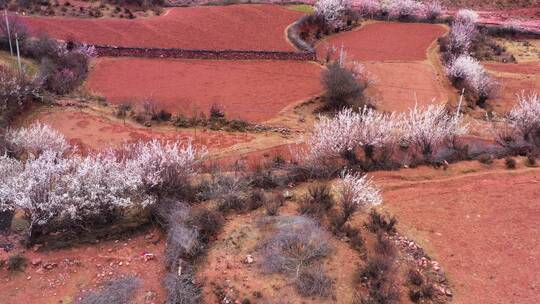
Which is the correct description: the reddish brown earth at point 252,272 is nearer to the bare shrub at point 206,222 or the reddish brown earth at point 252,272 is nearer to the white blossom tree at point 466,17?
the bare shrub at point 206,222

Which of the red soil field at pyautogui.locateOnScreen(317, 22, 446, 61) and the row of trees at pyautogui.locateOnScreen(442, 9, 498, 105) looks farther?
the red soil field at pyautogui.locateOnScreen(317, 22, 446, 61)

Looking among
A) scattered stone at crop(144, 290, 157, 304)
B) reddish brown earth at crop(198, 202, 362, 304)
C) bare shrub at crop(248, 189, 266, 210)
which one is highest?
bare shrub at crop(248, 189, 266, 210)

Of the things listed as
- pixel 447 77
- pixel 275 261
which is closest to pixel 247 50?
pixel 447 77

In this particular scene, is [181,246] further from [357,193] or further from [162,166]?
[357,193]

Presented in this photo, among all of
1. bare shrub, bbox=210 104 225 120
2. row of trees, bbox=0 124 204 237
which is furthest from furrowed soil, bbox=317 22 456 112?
row of trees, bbox=0 124 204 237

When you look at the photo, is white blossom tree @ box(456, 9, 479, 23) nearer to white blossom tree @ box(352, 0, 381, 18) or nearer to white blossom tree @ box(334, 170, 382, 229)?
white blossom tree @ box(352, 0, 381, 18)

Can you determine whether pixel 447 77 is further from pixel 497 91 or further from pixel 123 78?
pixel 123 78
